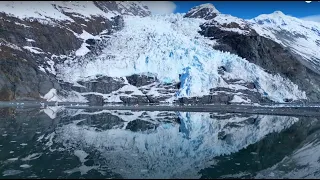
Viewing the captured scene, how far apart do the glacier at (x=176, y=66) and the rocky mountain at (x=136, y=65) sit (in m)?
0.30

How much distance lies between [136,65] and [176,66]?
12.5m

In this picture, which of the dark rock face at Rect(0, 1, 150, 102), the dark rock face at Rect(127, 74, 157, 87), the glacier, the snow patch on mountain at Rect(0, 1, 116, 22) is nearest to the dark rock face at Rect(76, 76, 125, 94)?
the dark rock face at Rect(0, 1, 150, 102)

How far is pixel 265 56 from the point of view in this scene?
14400cm

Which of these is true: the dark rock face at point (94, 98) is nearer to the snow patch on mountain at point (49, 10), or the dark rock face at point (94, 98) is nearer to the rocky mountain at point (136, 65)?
the rocky mountain at point (136, 65)

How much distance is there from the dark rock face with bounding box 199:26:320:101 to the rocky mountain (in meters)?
0.41

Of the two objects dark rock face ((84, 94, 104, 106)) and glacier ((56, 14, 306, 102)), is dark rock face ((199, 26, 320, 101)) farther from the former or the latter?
dark rock face ((84, 94, 104, 106))

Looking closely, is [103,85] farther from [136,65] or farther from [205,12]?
[205,12]

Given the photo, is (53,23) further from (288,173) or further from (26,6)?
(288,173)

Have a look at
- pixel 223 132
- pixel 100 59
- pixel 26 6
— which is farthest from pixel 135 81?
pixel 223 132

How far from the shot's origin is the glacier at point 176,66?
361 ft

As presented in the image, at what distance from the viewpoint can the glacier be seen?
11012 cm

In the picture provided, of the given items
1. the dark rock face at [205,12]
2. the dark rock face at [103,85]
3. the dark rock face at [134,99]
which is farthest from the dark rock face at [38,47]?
the dark rock face at [205,12]

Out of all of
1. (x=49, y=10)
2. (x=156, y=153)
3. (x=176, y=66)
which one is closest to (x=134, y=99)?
(x=176, y=66)

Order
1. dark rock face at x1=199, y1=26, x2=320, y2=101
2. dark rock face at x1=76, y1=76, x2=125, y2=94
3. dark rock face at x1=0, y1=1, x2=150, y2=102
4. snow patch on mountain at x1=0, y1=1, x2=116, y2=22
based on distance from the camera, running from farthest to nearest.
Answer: snow patch on mountain at x1=0, y1=1, x2=116, y2=22 < dark rock face at x1=199, y1=26, x2=320, y2=101 < dark rock face at x1=76, y1=76, x2=125, y2=94 < dark rock face at x1=0, y1=1, x2=150, y2=102
